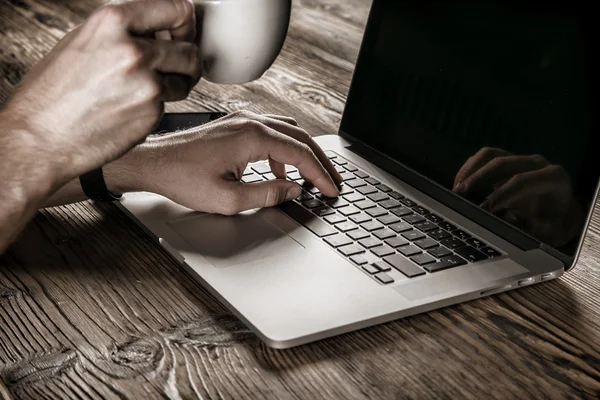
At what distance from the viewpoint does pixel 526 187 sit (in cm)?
88

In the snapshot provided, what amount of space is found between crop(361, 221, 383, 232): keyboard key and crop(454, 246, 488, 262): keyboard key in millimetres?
100

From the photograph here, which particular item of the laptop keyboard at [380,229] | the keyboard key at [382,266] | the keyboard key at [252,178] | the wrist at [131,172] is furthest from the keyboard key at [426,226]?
the wrist at [131,172]

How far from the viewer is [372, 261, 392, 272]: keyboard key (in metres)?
0.81

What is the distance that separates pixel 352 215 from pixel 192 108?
486 mm

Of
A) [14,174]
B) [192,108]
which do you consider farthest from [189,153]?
[192,108]

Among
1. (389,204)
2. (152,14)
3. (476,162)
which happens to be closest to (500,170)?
(476,162)

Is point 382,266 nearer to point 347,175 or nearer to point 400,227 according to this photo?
point 400,227

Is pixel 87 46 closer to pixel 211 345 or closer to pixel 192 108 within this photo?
pixel 211 345

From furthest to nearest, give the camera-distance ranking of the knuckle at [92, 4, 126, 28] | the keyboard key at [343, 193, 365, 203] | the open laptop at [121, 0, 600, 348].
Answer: the keyboard key at [343, 193, 365, 203]
the open laptop at [121, 0, 600, 348]
the knuckle at [92, 4, 126, 28]

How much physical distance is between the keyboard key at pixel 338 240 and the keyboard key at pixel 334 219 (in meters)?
0.03

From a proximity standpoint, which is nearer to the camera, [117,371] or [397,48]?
[117,371]

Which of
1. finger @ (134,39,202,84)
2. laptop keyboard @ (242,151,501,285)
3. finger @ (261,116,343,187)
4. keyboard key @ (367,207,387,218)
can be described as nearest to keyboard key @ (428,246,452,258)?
laptop keyboard @ (242,151,501,285)

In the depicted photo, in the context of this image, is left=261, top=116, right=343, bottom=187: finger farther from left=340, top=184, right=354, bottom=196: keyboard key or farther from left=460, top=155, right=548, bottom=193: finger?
left=460, top=155, right=548, bottom=193: finger

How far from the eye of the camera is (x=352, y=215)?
934 mm
